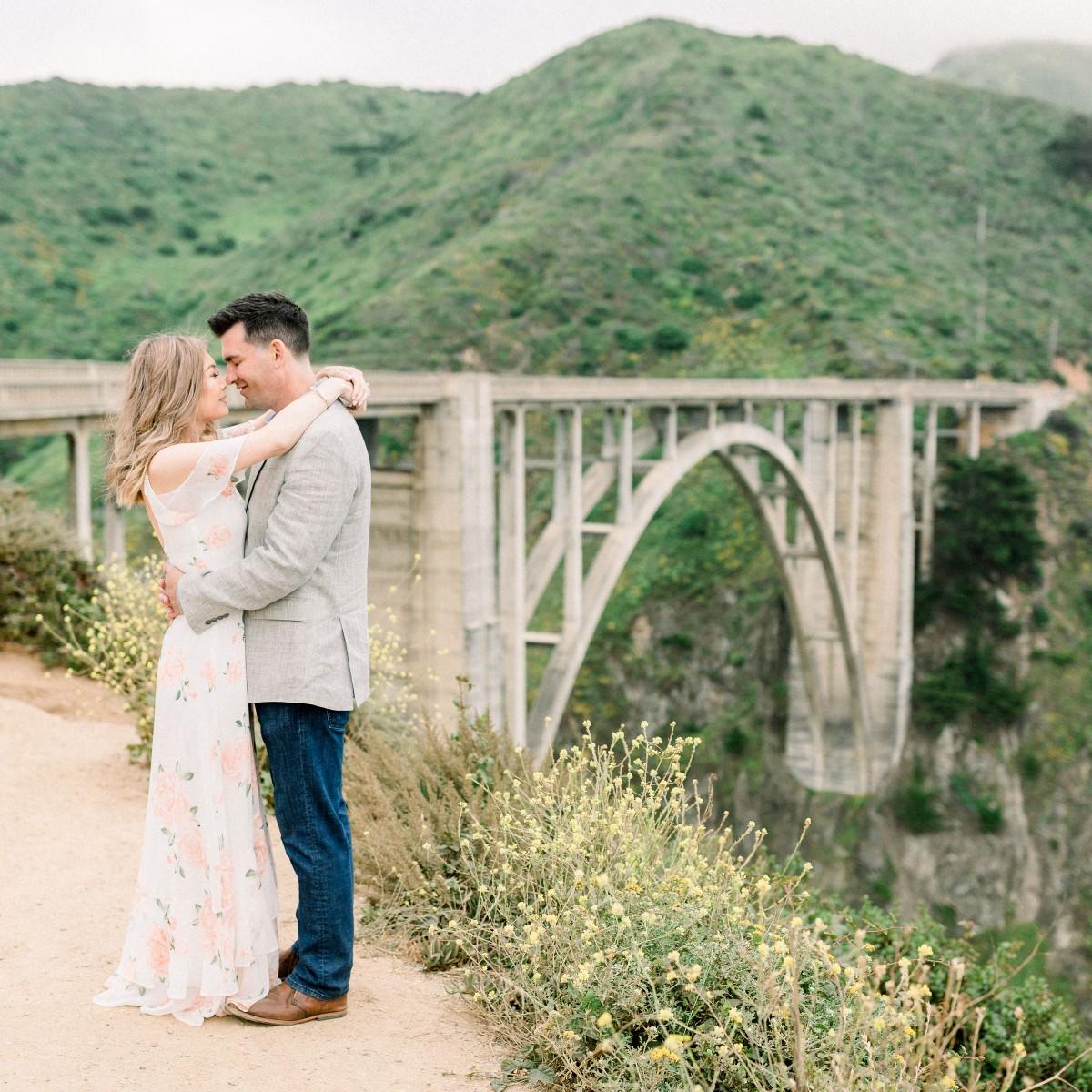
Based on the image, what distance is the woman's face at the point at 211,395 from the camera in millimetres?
3451

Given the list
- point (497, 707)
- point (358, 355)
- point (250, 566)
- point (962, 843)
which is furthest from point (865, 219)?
point (250, 566)

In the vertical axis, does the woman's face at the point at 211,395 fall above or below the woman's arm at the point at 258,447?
above

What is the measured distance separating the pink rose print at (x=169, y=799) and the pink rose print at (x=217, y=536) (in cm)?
66

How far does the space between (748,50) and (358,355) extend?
1259 inches

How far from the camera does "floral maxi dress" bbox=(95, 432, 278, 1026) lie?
3.44 metres

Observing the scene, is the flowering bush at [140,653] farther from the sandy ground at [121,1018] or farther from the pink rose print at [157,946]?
the pink rose print at [157,946]

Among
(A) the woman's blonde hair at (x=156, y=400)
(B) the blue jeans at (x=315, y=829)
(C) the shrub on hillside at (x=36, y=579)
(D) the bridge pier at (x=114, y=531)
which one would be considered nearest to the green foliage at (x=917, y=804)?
(D) the bridge pier at (x=114, y=531)

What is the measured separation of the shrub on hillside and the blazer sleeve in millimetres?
5484

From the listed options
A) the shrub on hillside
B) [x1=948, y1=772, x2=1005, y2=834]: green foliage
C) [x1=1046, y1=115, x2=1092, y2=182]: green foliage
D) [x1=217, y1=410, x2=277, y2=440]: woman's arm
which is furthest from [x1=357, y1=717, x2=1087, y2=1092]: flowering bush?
[x1=1046, y1=115, x2=1092, y2=182]: green foliage

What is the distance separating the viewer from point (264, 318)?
Result: 339 cm

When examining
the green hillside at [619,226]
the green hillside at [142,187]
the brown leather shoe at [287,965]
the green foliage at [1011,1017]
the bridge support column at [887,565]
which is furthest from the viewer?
the green hillside at [142,187]

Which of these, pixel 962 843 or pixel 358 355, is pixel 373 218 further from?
pixel 962 843

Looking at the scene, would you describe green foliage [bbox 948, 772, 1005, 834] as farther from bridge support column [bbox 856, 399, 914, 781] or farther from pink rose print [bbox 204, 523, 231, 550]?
pink rose print [bbox 204, 523, 231, 550]

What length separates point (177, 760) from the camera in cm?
348
